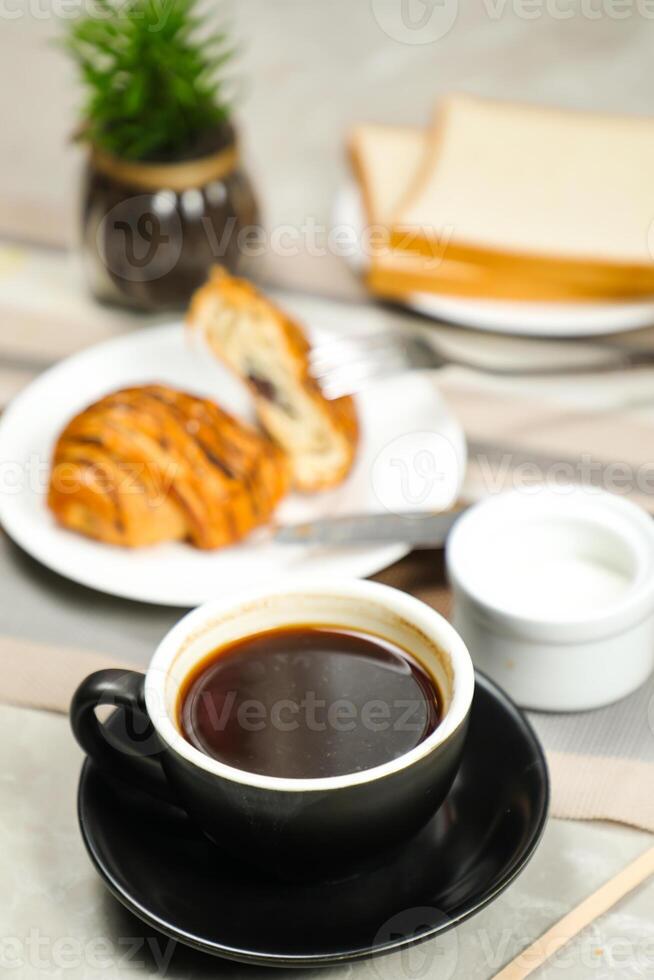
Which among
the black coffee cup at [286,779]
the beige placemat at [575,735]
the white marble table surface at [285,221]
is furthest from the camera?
the beige placemat at [575,735]

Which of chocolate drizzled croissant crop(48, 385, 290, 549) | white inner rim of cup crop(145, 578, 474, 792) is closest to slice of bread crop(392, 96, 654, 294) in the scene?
chocolate drizzled croissant crop(48, 385, 290, 549)

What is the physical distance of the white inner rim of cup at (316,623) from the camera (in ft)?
2.82

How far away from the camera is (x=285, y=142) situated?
2248mm

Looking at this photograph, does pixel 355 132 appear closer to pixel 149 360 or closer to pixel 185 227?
pixel 185 227

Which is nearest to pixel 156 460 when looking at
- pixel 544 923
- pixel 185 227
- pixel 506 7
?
pixel 185 227

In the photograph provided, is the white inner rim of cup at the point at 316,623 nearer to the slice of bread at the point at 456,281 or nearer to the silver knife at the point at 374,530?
the silver knife at the point at 374,530

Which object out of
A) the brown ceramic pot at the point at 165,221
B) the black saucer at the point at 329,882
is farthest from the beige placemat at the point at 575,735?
the brown ceramic pot at the point at 165,221

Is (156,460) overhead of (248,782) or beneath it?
beneath

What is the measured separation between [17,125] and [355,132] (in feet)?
2.15

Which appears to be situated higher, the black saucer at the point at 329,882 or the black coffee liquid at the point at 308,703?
the black coffee liquid at the point at 308,703

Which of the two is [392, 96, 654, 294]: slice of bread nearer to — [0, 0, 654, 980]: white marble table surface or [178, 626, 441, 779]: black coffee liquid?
[0, 0, 654, 980]: white marble table surface

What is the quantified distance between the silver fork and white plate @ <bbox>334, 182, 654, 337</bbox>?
0.05 m

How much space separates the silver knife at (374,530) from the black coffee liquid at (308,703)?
11.8 inches

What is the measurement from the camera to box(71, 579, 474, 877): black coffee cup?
2.80 feet
